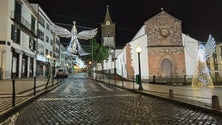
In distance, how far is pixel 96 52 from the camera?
46.6 m

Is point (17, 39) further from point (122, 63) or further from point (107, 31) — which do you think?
point (107, 31)

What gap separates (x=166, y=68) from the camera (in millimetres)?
32562

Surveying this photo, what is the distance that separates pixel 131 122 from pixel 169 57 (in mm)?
29078

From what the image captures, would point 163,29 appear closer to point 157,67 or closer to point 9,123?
point 157,67

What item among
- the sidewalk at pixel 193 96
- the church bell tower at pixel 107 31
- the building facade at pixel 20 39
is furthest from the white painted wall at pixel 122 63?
the church bell tower at pixel 107 31

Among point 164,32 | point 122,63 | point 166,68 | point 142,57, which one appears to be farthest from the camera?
point 122,63

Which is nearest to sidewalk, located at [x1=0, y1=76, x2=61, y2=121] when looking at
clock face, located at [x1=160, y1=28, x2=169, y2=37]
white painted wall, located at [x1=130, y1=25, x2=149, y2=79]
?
white painted wall, located at [x1=130, y1=25, x2=149, y2=79]

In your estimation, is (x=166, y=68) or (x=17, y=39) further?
(x=166, y=68)

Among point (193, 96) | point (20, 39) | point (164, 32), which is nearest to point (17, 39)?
point (20, 39)

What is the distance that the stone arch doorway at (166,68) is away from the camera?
106 feet

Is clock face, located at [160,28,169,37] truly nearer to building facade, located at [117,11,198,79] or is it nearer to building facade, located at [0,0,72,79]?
building facade, located at [117,11,198,79]

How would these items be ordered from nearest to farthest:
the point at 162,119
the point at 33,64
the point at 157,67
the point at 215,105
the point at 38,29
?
the point at 162,119 < the point at 215,105 < the point at 157,67 < the point at 33,64 < the point at 38,29

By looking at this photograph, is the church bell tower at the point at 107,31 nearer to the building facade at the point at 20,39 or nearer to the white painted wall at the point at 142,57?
the building facade at the point at 20,39

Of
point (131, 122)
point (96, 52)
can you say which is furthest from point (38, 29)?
point (131, 122)
